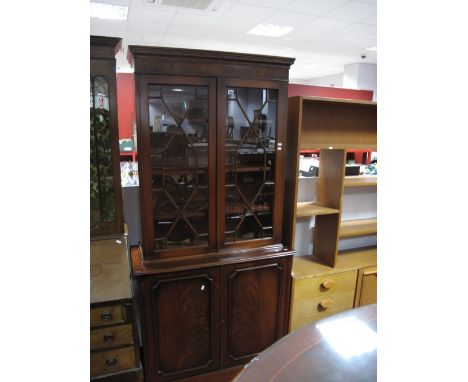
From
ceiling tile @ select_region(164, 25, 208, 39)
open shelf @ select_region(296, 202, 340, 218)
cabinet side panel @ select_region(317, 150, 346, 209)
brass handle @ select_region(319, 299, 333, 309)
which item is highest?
ceiling tile @ select_region(164, 25, 208, 39)

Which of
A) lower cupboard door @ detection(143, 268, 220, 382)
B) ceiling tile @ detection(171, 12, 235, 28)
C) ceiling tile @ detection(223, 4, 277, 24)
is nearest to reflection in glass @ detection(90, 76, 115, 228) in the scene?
lower cupboard door @ detection(143, 268, 220, 382)

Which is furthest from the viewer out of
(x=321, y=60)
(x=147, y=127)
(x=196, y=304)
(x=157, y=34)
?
(x=321, y=60)

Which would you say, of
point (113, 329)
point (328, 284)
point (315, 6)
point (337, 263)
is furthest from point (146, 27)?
point (113, 329)

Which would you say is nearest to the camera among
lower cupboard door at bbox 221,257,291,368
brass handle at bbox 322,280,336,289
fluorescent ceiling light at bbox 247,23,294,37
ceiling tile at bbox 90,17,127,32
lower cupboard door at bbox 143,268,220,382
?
lower cupboard door at bbox 143,268,220,382

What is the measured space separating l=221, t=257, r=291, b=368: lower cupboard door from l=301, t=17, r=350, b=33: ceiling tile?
3.47 metres

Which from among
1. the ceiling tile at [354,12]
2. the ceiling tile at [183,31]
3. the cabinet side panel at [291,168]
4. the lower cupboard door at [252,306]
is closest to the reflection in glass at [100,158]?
the lower cupboard door at [252,306]

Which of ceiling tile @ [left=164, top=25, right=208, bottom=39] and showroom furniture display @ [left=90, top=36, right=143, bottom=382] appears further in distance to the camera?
ceiling tile @ [left=164, top=25, right=208, bottom=39]

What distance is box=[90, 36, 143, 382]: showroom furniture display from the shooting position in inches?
54.2

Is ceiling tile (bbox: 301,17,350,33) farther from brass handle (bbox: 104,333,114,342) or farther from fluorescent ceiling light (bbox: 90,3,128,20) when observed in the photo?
brass handle (bbox: 104,333,114,342)

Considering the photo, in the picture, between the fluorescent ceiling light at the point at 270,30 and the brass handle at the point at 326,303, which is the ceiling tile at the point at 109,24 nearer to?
the fluorescent ceiling light at the point at 270,30

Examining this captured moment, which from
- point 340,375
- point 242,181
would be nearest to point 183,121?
point 242,181
